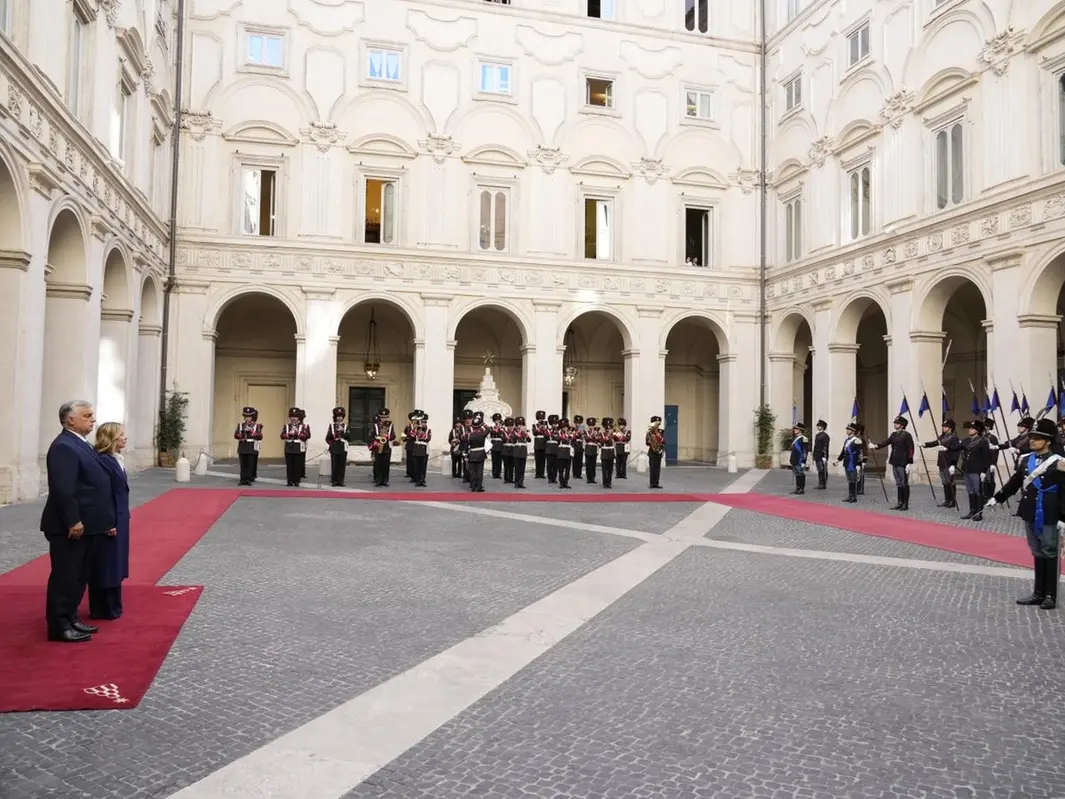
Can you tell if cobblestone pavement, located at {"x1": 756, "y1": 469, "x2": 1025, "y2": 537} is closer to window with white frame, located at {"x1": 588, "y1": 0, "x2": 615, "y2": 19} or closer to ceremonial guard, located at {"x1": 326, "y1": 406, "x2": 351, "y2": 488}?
ceremonial guard, located at {"x1": 326, "y1": 406, "x2": 351, "y2": 488}

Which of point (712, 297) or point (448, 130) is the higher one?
point (448, 130)

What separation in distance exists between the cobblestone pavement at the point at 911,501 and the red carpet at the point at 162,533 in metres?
11.3

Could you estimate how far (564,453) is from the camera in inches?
751

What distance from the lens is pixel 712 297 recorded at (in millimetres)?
27438

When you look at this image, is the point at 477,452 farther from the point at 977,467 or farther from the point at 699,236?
the point at 699,236

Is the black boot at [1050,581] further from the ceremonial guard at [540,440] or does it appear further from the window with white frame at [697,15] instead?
the window with white frame at [697,15]

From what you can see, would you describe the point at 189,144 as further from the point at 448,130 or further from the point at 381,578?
the point at 381,578

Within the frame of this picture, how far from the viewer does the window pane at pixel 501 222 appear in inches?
1028

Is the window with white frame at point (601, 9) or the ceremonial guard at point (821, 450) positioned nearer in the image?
the ceremonial guard at point (821, 450)

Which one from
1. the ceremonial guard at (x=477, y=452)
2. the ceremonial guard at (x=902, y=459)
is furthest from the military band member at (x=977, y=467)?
the ceremonial guard at (x=477, y=452)

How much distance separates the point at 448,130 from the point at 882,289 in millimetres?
13621

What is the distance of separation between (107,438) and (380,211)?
65.8ft

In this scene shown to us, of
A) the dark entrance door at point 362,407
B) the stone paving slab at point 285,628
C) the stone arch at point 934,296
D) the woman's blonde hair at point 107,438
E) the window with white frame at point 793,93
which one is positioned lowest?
the stone paving slab at point 285,628

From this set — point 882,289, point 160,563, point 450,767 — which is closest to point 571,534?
point 160,563
